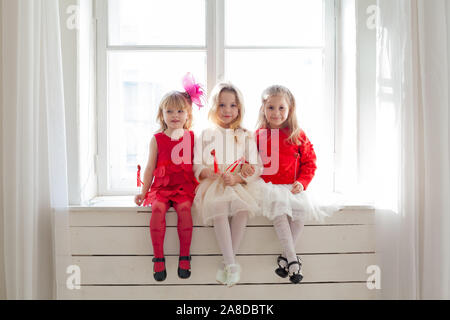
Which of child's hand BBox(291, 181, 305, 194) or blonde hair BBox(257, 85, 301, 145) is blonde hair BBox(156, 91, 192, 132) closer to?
blonde hair BBox(257, 85, 301, 145)

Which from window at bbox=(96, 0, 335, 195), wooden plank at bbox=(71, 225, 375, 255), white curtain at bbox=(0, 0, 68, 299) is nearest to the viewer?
white curtain at bbox=(0, 0, 68, 299)

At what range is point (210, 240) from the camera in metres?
1.45

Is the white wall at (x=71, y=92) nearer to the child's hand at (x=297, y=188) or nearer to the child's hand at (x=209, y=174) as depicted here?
the child's hand at (x=209, y=174)

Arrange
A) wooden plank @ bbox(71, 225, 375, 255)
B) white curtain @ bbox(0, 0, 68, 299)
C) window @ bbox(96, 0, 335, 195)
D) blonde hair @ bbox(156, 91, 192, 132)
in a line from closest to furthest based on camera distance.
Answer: white curtain @ bbox(0, 0, 68, 299) → wooden plank @ bbox(71, 225, 375, 255) → blonde hair @ bbox(156, 91, 192, 132) → window @ bbox(96, 0, 335, 195)

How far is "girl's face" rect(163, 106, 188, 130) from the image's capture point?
1557mm

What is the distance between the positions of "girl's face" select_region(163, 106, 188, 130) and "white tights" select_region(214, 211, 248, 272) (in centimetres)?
49

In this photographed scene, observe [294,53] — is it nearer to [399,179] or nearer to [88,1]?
[399,179]

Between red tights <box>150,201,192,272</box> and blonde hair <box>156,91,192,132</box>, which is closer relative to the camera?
red tights <box>150,201,192,272</box>

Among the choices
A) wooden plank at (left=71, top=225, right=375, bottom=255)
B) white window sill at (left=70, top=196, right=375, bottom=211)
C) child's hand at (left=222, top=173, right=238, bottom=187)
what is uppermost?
child's hand at (left=222, top=173, right=238, bottom=187)

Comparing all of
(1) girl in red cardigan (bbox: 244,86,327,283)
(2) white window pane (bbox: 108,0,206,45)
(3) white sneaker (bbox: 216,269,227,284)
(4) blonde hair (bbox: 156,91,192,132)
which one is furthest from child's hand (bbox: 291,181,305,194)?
→ (2) white window pane (bbox: 108,0,206,45)

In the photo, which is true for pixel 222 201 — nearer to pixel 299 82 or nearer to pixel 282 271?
pixel 282 271

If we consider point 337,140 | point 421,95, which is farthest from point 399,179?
point 337,140

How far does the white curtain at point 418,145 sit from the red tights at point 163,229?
84 cm

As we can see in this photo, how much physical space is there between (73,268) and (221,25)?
4.58 feet
